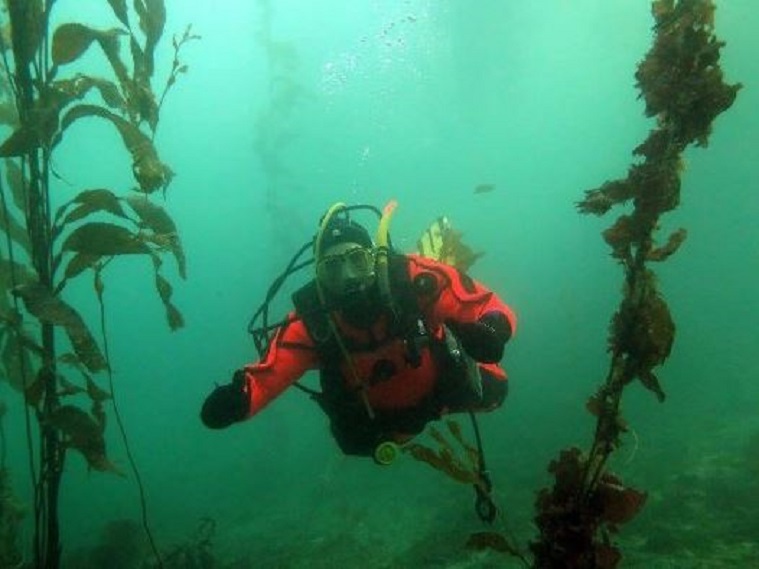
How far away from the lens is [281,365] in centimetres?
418

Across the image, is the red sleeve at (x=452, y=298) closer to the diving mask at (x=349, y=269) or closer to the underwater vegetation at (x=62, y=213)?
the diving mask at (x=349, y=269)

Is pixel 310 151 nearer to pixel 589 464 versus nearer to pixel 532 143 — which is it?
pixel 532 143

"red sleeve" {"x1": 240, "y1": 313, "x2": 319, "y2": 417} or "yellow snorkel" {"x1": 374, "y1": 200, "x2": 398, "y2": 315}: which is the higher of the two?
"yellow snorkel" {"x1": 374, "y1": 200, "x2": 398, "y2": 315}

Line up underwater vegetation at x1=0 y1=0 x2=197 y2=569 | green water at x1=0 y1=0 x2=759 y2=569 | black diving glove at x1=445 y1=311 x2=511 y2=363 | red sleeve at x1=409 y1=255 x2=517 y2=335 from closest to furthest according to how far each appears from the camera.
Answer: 1. underwater vegetation at x1=0 y1=0 x2=197 y2=569
2. black diving glove at x1=445 y1=311 x2=511 y2=363
3. red sleeve at x1=409 y1=255 x2=517 y2=335
4. green water at x1=0 y1=0 x2=759 y2=569

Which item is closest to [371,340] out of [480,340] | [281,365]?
[281,365]

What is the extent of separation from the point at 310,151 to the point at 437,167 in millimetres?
20256

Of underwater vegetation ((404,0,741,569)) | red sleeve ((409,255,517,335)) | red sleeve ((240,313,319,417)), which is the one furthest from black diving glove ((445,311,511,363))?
underwater vegetation ((404,0,741,569))

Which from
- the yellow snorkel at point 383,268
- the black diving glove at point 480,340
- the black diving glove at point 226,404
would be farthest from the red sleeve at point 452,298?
the black diving glove at point 226,404

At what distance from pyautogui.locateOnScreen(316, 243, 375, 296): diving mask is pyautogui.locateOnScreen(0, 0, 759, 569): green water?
1.81 metres

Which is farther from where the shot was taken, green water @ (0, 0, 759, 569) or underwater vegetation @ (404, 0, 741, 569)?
green water @ (0, 0, 759, 569)

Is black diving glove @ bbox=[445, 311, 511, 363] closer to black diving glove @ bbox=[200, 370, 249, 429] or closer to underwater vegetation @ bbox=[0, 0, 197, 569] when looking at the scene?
black diving glove @ bbox=[200, 370, 249, 429]

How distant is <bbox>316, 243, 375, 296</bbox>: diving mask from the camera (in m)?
3.95

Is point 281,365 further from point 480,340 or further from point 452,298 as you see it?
point 480,340

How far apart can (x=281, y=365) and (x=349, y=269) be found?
79cm
